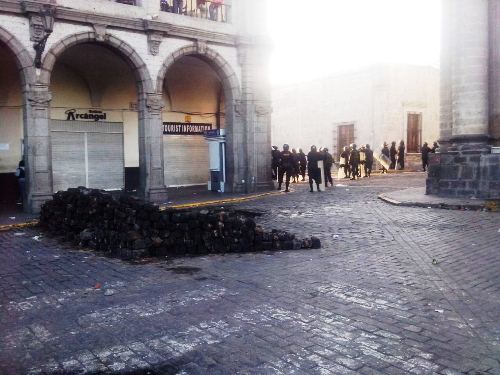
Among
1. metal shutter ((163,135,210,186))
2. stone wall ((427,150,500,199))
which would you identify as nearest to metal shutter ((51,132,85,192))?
metal shutter ((163,135,210,186))

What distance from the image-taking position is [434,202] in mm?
14094

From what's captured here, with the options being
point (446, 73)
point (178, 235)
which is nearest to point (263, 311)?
point (178, 235)

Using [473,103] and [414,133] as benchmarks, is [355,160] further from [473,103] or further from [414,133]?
[473,103]

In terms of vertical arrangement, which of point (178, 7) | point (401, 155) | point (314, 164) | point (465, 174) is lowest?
point (465, 174)

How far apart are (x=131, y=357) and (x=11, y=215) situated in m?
11.3

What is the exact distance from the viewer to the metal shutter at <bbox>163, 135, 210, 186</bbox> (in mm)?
21875

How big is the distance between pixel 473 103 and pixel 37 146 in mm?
13204

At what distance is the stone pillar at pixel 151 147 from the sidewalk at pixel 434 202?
7.58 meters

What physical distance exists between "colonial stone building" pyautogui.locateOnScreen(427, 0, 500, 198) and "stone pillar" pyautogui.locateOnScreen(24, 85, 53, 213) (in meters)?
12.2

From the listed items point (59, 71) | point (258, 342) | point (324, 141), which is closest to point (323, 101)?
point (324, 141)

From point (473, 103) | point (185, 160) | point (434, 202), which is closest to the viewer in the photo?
point (434, 202)

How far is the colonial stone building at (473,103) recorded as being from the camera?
14695 mm

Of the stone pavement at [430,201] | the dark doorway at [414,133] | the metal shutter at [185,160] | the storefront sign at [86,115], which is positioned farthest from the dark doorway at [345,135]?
the storefront sign at [86,115]

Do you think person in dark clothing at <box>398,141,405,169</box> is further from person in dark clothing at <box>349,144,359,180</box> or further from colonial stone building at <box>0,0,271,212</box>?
colonial stone building at <box>0,0,271,212</box>
